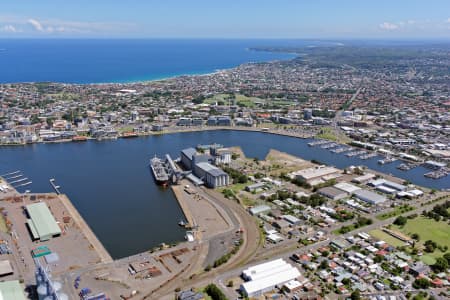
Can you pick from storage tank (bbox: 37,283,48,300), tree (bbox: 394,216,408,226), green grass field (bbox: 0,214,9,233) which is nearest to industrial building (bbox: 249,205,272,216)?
tree (bbox: 394,216,408,226)

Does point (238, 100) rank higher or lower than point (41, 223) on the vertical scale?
lower

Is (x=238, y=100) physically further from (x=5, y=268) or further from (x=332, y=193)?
(x=5, y=268)

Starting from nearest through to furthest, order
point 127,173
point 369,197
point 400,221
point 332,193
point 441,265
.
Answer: point 441,265
point 400,221
point 369,197
point 332,193
point 127,173

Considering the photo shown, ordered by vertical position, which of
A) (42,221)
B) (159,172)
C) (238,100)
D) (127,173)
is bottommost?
(238,100)

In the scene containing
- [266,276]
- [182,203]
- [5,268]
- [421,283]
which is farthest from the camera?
[182,203]

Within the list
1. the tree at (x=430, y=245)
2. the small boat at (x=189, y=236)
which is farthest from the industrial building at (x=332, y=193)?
the small boat at (x=189, y=236)

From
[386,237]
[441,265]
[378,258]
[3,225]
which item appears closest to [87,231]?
[3,225]
